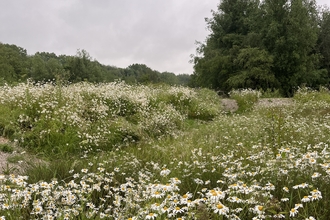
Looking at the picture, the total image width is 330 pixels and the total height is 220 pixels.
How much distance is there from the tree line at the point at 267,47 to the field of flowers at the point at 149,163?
1263 centimetres

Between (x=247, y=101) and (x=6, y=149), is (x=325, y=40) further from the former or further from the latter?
(x=6, y=149)

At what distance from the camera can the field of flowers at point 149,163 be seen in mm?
2320

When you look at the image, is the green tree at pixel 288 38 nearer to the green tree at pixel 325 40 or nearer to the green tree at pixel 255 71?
the green tree at pixel 255 71

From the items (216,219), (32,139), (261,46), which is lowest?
(216,219)

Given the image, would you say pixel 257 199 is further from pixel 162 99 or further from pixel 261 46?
pixel 261 46

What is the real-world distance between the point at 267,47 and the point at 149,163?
72.7 ft

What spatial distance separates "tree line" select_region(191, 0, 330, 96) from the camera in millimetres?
21859

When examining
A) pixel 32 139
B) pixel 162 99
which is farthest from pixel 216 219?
pixel 162 99

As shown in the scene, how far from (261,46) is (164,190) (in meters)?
23.6

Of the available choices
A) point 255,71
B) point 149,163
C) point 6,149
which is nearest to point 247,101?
point 255,71

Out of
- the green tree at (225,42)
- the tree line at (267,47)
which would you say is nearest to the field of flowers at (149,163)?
the tree line at (267,47)

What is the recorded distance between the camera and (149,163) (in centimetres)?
414

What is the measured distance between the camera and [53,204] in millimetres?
2418

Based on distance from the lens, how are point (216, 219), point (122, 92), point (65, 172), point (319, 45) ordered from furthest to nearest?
point (319, 45), point (122, 92), point (65, 172), point (216, 219)
